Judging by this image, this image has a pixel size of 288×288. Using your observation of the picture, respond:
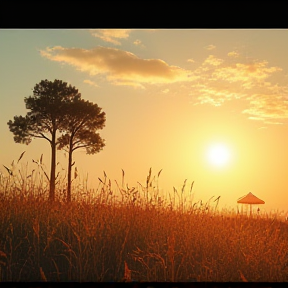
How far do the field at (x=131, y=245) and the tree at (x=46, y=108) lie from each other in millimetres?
2443

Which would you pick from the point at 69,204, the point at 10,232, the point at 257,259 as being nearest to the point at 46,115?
the point at 69,204

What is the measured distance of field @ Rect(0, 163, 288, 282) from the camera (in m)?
3.90

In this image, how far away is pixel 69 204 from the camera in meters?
5.23

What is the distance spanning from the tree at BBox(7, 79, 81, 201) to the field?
2443mm

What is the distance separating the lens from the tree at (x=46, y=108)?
7254 mm

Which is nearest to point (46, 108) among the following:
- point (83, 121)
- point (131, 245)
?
point (83, 121)

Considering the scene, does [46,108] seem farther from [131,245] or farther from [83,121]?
[131,245]

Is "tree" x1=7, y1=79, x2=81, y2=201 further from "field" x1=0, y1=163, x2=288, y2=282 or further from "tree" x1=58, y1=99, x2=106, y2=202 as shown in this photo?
"field" x1=0, y1=163, x2=288, y2=282

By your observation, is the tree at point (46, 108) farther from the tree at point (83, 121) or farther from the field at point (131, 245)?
the field at point (131, 245)

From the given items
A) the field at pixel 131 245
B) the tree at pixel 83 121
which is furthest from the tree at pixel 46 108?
the field at pixel 131 245

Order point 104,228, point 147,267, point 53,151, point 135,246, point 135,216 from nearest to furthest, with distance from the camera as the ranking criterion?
point 147,267 → point 135,246 → point 104,228 → point 135,216 → point 53,151

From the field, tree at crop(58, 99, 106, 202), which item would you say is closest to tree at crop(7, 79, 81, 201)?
tree at crop(58, 99, 106, 202)
